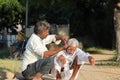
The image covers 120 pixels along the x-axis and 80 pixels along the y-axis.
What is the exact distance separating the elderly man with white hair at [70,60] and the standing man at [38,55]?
280 mm

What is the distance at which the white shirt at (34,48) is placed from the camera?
856 centimetres

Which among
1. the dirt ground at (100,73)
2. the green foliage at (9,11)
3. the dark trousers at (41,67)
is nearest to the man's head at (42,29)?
the dark trousers at (41,67)

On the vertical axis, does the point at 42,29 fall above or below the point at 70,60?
above

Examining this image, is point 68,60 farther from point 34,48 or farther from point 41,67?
point 34,48

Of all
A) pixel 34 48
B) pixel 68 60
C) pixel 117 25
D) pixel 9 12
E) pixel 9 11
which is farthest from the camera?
pixel 9 12

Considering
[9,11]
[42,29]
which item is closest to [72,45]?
[42,29]

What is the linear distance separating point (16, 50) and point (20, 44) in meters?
0.73

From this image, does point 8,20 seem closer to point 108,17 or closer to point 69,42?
point 108,17

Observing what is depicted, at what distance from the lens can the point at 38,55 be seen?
28.7 feet

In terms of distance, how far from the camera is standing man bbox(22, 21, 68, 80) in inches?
337

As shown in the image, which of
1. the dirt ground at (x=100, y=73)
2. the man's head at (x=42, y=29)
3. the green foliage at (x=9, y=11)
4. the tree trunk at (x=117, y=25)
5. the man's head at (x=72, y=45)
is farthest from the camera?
the green foliage at (x=9, y=11)

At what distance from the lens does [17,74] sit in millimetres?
10906

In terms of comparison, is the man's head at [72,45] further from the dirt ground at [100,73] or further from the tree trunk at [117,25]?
the tree trunk at [117,25]

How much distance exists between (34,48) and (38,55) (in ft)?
0.78
